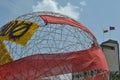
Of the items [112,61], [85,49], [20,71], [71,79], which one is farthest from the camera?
[112,61]

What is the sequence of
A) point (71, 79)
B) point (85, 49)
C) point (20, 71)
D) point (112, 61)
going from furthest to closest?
point (112, 61), point (71, 79), point (85, 49), point (20, 71)

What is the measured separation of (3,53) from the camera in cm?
1402

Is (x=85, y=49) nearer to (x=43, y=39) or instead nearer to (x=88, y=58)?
(x=88, y=58)

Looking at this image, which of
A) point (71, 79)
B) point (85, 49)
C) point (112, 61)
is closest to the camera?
point (85, 49)

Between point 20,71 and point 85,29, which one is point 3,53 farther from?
point 85,29

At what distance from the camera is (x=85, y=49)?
14266 mm

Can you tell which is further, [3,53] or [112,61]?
[112,61]

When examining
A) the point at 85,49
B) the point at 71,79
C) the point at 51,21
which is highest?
the point at 51,21

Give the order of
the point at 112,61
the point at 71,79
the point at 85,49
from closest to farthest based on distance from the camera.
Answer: the point at 85,49, the point at 71,79, the point at 112,61

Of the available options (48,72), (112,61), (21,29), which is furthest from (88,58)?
(112,61)

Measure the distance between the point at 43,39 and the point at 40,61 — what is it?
944mm

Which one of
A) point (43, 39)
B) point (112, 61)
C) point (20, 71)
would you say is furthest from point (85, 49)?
point (112, 61)

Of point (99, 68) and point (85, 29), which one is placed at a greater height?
point (85, 29)

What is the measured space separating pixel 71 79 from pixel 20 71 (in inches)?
129
